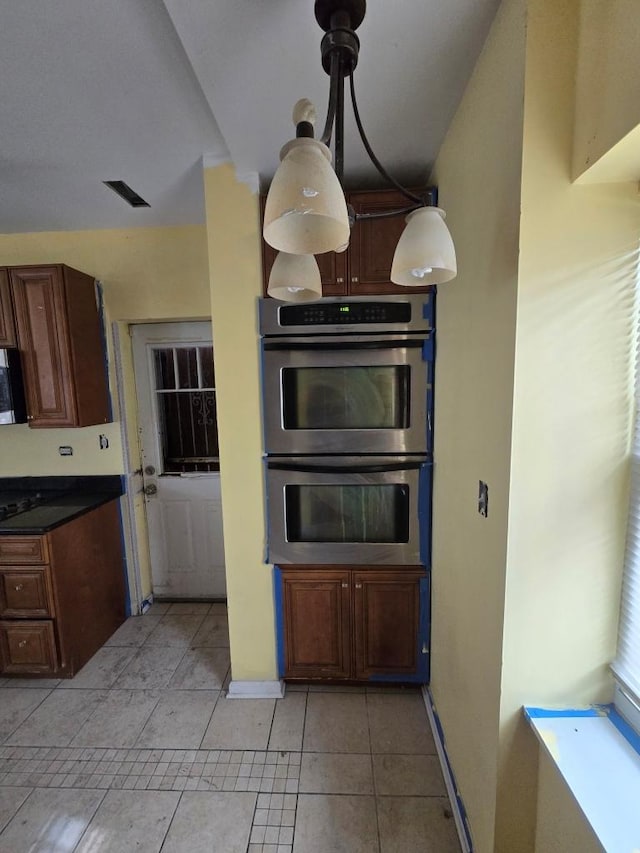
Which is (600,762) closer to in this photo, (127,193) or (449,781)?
(449,781)

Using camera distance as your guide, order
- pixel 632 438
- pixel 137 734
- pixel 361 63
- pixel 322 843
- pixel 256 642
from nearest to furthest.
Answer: pixel 632 438 → pixel 361 63 → pixel 322 843 → pixel 137 734 → pixel 256 642

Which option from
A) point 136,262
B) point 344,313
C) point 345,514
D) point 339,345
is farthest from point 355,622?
point 136,262

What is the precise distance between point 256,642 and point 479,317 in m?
1.77

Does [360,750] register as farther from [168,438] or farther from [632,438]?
[168,438]

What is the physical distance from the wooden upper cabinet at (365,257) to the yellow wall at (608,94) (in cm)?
86

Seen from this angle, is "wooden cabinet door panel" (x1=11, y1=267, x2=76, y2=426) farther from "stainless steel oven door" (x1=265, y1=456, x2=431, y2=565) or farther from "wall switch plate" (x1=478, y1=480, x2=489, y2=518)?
"wall switch plate" (x1=478, y1=480, x2=489, y2=518)

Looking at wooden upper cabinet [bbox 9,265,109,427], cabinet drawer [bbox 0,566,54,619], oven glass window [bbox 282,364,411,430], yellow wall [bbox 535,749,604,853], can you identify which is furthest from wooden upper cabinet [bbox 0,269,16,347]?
yellow wall [bbox 535,749,604,853]

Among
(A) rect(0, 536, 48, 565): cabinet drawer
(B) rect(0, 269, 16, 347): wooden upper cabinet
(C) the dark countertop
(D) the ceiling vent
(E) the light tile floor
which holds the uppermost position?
(D) the ceiling vent

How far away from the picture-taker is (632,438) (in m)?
0.89

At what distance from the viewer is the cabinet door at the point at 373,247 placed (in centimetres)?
163

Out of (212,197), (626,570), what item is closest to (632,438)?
(626,570)

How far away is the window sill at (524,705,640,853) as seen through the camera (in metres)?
0.74

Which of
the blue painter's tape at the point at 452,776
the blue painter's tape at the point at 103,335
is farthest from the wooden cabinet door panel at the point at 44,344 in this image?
the blue painter's tape at the point at 452,776

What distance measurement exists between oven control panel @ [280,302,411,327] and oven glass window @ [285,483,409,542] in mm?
751
